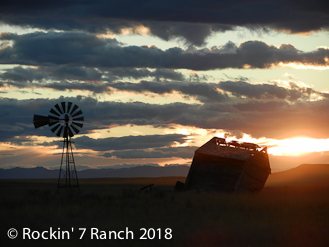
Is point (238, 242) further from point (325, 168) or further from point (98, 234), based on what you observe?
point (325, 168)

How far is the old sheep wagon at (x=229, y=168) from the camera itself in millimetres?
33812

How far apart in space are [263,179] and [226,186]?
4.57 m

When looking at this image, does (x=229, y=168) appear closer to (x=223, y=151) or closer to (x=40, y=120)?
(x=223, y=151)

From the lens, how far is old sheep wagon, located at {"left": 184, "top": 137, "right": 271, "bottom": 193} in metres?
33.8

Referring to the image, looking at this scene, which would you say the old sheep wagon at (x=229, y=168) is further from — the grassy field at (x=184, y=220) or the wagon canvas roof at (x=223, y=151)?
the grassy field at (x=184, y=220)

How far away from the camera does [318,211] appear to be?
23234 mm

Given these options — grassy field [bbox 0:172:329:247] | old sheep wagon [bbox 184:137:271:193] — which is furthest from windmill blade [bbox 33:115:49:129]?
old sheep wagon [bbox 184:137:271:193]

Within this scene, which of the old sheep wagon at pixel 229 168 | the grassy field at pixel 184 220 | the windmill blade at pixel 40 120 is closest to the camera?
the grassy field at pixel 184 220

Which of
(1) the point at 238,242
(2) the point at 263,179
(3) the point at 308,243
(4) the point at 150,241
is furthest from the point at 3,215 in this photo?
(2) the point at 263,179

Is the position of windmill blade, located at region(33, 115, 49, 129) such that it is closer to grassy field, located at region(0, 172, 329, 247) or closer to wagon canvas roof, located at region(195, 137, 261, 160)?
grassy field, located at region(0, 172, 329, 247)

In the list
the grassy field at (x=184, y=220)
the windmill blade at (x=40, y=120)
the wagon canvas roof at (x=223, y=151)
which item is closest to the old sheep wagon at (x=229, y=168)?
the wagon canvas roof at (x=223, y=151)

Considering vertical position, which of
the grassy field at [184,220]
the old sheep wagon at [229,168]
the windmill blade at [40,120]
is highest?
the windmill blade at [40,120]

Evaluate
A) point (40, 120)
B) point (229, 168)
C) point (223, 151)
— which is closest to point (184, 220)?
point (229, 168)

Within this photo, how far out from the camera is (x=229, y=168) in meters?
34.2
